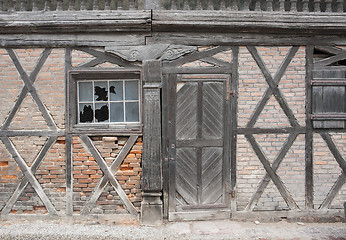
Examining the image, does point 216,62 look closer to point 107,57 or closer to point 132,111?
point 132,111

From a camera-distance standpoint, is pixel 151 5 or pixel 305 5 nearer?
pixel 151 5

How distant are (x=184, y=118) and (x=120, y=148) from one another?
4.15 ft

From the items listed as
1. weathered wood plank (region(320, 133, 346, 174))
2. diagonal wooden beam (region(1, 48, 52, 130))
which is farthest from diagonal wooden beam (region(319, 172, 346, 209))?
diagonal wooden beam (region(1, 48, 52, 130))

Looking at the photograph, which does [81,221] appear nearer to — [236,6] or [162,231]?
[162,231]

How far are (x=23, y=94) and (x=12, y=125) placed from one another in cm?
59

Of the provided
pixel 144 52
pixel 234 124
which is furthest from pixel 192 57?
pixel 234 124

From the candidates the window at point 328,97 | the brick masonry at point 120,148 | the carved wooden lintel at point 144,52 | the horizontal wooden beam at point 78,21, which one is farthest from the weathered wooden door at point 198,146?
the window at point 328,97

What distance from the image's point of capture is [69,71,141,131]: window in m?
4.71

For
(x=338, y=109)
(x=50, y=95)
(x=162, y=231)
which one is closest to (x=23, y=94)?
(x=50, y=95)

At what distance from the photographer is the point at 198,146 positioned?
4613 mm

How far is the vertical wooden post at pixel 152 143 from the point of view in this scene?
447 cm

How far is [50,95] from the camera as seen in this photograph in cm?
460

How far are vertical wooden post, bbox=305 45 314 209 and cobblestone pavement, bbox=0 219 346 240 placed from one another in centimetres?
50

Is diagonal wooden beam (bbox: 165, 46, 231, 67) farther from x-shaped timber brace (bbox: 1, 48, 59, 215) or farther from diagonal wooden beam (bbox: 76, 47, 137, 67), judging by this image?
x-shaped timber brace (bbox: 1, 48, 59, 215)
